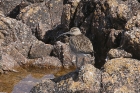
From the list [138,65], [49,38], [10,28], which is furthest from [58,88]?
[49,38]

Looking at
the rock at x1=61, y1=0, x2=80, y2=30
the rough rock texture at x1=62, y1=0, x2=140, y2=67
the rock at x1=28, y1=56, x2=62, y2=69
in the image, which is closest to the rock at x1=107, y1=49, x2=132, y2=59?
the rough rock texture at x1=62, y1=0, x2=140, y2=67

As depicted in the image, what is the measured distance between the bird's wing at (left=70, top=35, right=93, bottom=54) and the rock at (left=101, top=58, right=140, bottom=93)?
2.06 meters

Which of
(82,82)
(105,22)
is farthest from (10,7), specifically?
(82,82)

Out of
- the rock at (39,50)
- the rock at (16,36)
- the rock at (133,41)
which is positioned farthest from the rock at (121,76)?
the rock at (16,36)

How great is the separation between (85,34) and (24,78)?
144 inches

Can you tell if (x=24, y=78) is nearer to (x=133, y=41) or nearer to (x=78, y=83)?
(x=133, y=41)

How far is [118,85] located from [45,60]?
8070 mm

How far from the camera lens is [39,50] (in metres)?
17.1

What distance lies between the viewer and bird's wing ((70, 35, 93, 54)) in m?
11.6

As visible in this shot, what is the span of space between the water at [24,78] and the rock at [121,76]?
483 cm

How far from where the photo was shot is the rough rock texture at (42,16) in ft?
64.5

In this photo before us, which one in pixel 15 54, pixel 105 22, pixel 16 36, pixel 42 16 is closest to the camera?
pixel 105 22

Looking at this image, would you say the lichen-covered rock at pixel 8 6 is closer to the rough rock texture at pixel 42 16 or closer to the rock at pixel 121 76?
the rough rock texture at pixel 42 16

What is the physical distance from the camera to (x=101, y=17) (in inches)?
630
